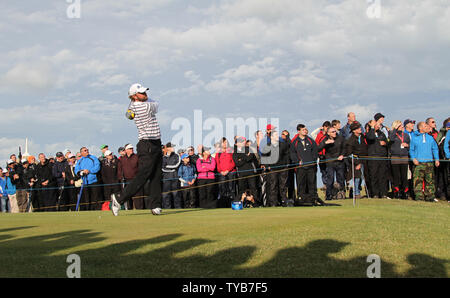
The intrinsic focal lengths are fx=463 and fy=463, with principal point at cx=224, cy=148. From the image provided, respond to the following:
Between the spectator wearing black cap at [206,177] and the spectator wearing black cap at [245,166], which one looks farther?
the spectator wearing black cap at [206,177]

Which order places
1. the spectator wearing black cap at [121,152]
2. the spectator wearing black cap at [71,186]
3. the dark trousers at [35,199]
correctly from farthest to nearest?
the dark trousers at [35,199] → the spectator wearing black cap at [71,186] → the spectator wearing black cap at [121,152]

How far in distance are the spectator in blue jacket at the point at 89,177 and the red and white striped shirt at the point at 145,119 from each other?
892cm

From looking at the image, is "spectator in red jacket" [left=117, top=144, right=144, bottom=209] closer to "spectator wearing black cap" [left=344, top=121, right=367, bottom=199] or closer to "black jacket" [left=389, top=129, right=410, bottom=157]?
"spectator wearing black cap" [left=344, top=121, right=367, bottom=199]

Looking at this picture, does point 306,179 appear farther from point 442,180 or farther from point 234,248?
point 234,248

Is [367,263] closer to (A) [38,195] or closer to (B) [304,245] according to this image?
(B) [304,245]

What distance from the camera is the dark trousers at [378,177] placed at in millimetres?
16766

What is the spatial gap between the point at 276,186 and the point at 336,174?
239cm

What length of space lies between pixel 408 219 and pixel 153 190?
5440mm

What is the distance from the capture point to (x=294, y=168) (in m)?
16.1

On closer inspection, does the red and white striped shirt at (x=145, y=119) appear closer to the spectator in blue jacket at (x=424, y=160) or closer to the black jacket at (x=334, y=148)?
the black jacket at (x=334, y=148)

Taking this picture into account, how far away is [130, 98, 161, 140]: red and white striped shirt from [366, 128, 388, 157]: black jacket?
9.39 m

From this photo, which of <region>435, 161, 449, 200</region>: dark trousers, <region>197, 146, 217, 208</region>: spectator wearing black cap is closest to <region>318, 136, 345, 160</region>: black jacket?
<region>435, 161, 449, 200</region>: dark trousers

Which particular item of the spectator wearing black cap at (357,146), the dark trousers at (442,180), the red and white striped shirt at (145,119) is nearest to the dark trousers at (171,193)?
the spectator wearing black cap at (357,146)
